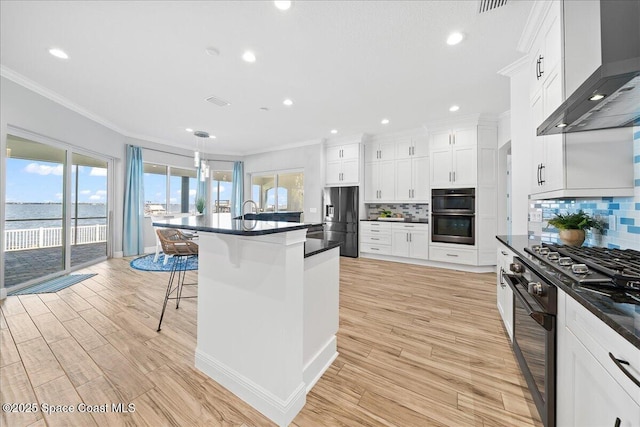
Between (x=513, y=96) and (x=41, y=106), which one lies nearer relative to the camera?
(x=513, y=96)

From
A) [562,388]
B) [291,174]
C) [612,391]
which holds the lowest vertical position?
[562,388]

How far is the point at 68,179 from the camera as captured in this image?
395 centimetres

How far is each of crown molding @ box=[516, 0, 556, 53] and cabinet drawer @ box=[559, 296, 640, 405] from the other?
2208 mm

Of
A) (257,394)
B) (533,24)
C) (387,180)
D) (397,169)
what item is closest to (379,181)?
(387,180)

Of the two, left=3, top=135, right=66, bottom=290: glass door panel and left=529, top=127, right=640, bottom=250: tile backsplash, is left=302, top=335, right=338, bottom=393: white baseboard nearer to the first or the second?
left=529, top=127, right=640, bottom=250: tile backsplash

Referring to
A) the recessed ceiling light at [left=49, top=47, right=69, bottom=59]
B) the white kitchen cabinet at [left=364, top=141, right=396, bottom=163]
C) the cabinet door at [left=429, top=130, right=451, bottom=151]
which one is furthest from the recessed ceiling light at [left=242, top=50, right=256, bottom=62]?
the cabinet door at [left=429, top=130, right=451, bottom=151]

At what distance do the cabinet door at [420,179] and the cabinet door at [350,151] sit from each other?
125cm

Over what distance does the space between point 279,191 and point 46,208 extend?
4471 mm

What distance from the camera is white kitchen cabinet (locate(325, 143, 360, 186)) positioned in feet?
17.9

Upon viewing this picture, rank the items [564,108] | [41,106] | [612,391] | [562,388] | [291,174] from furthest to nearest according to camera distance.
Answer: [291,174] < [41,106] < [564,108] < [562,388] < [612,391]

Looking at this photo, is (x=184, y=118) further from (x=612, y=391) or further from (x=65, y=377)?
(x=612, y=391)

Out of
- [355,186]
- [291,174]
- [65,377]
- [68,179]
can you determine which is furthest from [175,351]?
[291,174]

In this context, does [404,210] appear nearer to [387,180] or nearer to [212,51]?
[387,180]

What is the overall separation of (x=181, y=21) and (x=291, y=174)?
15.1 ft
